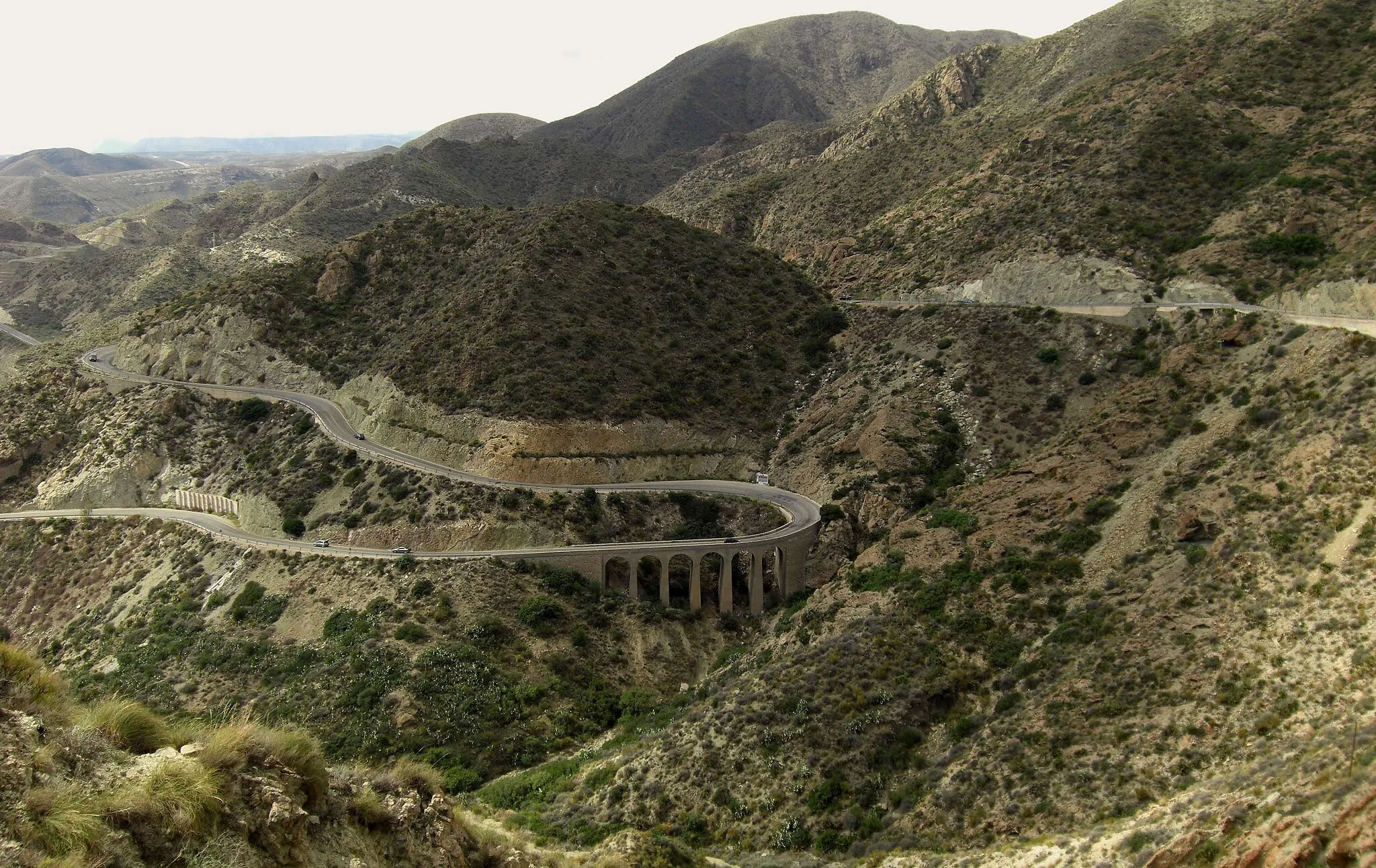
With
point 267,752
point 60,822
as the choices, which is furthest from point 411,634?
point 60,822

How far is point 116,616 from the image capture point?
172ft

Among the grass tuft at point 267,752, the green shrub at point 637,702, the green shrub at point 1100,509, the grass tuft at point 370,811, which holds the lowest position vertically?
the green shrub at point 637,702

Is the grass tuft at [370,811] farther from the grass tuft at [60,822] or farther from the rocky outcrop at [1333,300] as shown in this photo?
the rocky outcrop at [1333,300]

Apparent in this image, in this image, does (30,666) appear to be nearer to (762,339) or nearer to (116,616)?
(116,616)

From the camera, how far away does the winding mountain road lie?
50719 millimetres

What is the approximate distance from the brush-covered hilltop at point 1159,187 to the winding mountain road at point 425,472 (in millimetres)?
24949

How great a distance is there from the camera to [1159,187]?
62844mm

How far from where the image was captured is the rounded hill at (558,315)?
61.7 m

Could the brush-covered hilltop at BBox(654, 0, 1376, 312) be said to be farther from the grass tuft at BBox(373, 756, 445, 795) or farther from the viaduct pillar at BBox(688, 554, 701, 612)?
the grass tuft at BBox(373, 756, 445, 795)

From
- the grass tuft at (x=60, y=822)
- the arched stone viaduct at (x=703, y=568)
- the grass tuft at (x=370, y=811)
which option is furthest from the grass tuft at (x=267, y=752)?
the arched stone viaduct at (x=703, y=568)

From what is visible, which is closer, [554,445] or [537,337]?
[554,445]

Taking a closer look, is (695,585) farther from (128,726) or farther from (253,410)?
(253,410)

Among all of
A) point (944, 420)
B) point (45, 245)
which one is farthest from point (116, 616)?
point (45, 245)

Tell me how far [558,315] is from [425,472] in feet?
57.7
